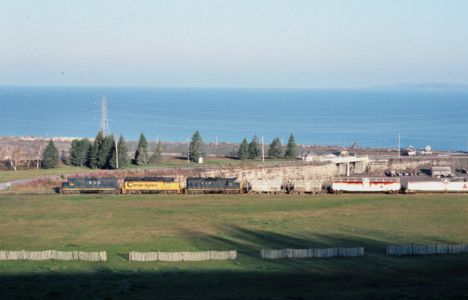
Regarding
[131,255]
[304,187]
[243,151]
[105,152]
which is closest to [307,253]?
[131,255]

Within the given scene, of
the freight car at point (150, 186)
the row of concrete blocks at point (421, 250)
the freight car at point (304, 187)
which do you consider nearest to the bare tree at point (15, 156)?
the freight car at point (150, 186)

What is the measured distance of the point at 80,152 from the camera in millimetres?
90625

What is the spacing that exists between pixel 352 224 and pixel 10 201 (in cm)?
3104

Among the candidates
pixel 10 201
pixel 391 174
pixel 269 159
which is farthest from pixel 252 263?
pixel 269 159

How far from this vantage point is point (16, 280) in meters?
35.4

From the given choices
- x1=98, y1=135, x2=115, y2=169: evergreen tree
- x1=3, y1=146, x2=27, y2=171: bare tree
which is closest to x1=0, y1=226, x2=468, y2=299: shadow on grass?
x1=98, y1=135, x2=115, y2=169: evergreen tree

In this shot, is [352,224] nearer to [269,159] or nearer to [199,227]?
[199,227]

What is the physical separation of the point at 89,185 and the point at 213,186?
40.8ft

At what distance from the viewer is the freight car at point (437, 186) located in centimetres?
7175

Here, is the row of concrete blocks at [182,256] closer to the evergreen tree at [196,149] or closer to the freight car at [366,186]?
the freight car at [366,186]

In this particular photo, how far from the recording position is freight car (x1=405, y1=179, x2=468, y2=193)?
71.8 meters

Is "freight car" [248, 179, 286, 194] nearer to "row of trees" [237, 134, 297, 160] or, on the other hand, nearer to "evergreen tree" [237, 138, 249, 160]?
"evergreen tree" [237, 138, 249, 160]

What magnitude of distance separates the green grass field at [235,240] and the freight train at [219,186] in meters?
2.03

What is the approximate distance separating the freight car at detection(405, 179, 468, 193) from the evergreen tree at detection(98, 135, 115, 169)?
37.2 meters
